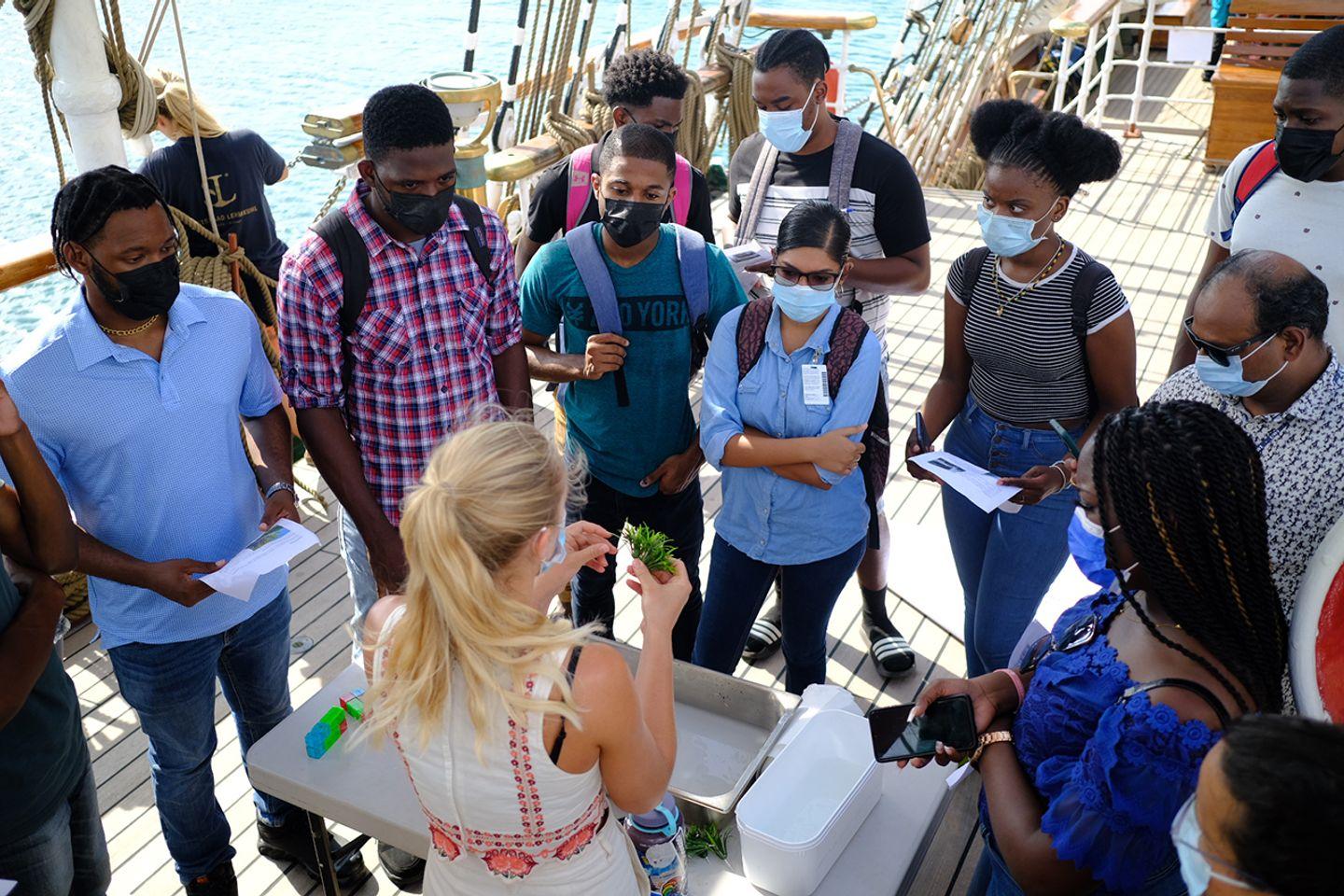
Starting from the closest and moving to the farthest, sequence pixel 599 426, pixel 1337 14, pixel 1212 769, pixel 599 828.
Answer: pixel 1212 769 → pixel 599 828 → pixel 599 426 → pixel 1337 14

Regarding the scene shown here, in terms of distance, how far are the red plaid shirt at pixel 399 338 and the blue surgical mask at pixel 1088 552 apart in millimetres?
1203

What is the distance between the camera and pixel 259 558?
2090 millimetres

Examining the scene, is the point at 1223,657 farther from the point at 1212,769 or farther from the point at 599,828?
the point at 599,828

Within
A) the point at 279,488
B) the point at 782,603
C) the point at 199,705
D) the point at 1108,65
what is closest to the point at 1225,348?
the point at 782,603

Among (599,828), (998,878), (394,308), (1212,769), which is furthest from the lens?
(394,308)

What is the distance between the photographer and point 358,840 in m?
2.44

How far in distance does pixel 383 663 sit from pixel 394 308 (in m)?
1.00

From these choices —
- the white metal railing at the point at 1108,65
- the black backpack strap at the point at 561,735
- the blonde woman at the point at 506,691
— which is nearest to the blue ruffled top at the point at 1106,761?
the blonde woman at the point at 506,691

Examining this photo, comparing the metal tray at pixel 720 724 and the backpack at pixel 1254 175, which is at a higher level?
the backpack at pixel 1254 175

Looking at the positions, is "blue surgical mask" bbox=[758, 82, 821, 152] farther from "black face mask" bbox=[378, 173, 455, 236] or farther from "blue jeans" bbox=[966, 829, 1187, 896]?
"blue jeans" bbox=[966, 829, 1187, 896]

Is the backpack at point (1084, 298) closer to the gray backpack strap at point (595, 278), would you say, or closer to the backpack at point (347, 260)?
the gray backpack strap at point (595, 278)

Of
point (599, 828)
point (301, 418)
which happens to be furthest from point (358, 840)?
point (599, 828)

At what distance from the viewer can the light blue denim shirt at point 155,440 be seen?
2.00 m

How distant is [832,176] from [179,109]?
7.99 feet
